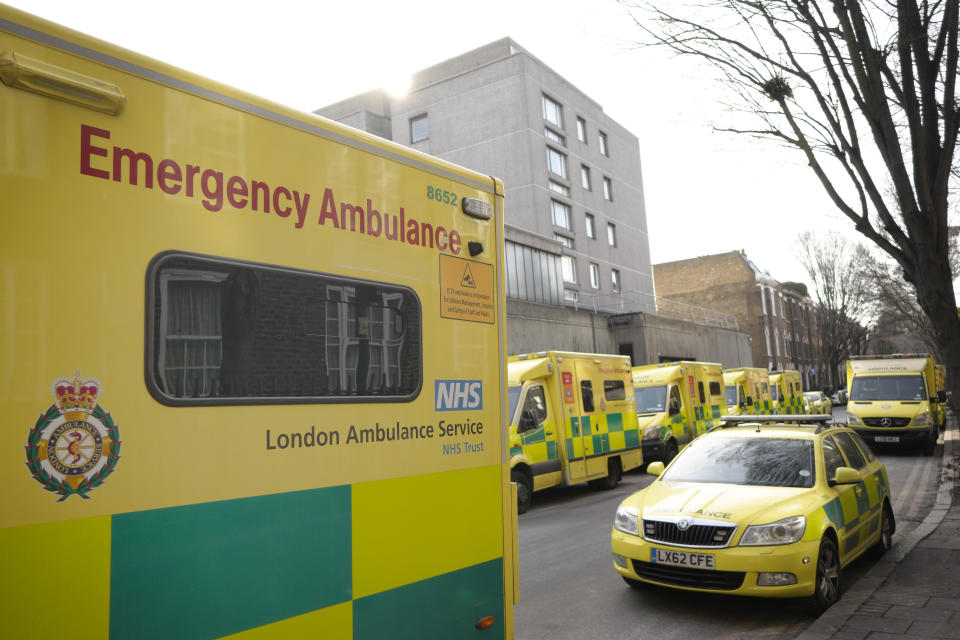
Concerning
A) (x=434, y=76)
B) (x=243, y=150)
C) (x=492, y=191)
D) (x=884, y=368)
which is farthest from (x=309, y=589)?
(x=434, y=76)

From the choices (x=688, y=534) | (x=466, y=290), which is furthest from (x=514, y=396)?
(x=466, y=290)

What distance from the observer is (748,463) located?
670 cm

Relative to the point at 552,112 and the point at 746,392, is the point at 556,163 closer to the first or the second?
the point at 552,112

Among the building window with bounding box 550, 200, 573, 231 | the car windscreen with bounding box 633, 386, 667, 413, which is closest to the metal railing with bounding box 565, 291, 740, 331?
the building window with bounding box 550, 200, 573, 231

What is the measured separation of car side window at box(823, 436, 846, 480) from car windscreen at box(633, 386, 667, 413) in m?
10.1

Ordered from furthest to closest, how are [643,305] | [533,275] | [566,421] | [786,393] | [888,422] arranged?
[643,305] < [533,275] < [786,393] < [888,422] < [566,421]

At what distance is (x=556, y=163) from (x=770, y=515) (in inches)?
1403

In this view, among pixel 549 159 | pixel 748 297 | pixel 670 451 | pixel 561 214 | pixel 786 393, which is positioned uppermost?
pixel 549 159

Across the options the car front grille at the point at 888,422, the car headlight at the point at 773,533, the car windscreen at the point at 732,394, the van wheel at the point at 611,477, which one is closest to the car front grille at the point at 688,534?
the car headlight at the point at 773,533

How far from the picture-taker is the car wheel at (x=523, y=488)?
11250mm

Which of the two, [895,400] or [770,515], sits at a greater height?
[895,400]

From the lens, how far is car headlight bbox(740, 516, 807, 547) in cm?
548

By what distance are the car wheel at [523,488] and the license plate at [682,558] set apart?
546 centimetres

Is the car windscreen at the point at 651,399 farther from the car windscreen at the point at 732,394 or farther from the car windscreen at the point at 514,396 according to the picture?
the car windscreen at the point at 732,394
